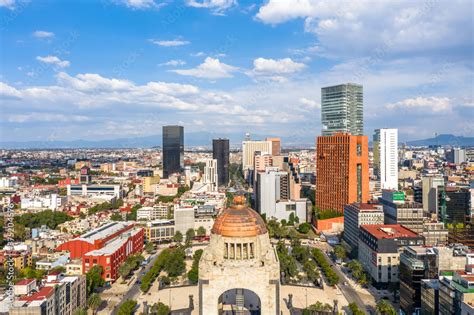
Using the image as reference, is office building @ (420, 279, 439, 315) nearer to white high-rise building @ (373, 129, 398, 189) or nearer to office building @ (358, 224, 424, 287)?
office building @ (358, 224, 424, 287)

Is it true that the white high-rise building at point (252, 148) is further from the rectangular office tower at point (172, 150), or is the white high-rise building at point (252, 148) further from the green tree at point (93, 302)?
the green tree at point (93, 302)

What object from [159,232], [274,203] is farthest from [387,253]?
[274,203]

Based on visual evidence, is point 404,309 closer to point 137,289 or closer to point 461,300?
point 461,300

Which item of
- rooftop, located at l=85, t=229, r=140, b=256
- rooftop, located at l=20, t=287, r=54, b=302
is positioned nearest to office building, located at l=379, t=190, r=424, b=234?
rooftop, located at l=85, t=229, r=140, b=256

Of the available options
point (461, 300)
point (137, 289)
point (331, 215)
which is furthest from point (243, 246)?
point (331, 215)

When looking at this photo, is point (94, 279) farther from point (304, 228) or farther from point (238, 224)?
point (304, 228)

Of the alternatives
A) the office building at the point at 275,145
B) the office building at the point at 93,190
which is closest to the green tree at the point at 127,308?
the office building at the point at 93,190
